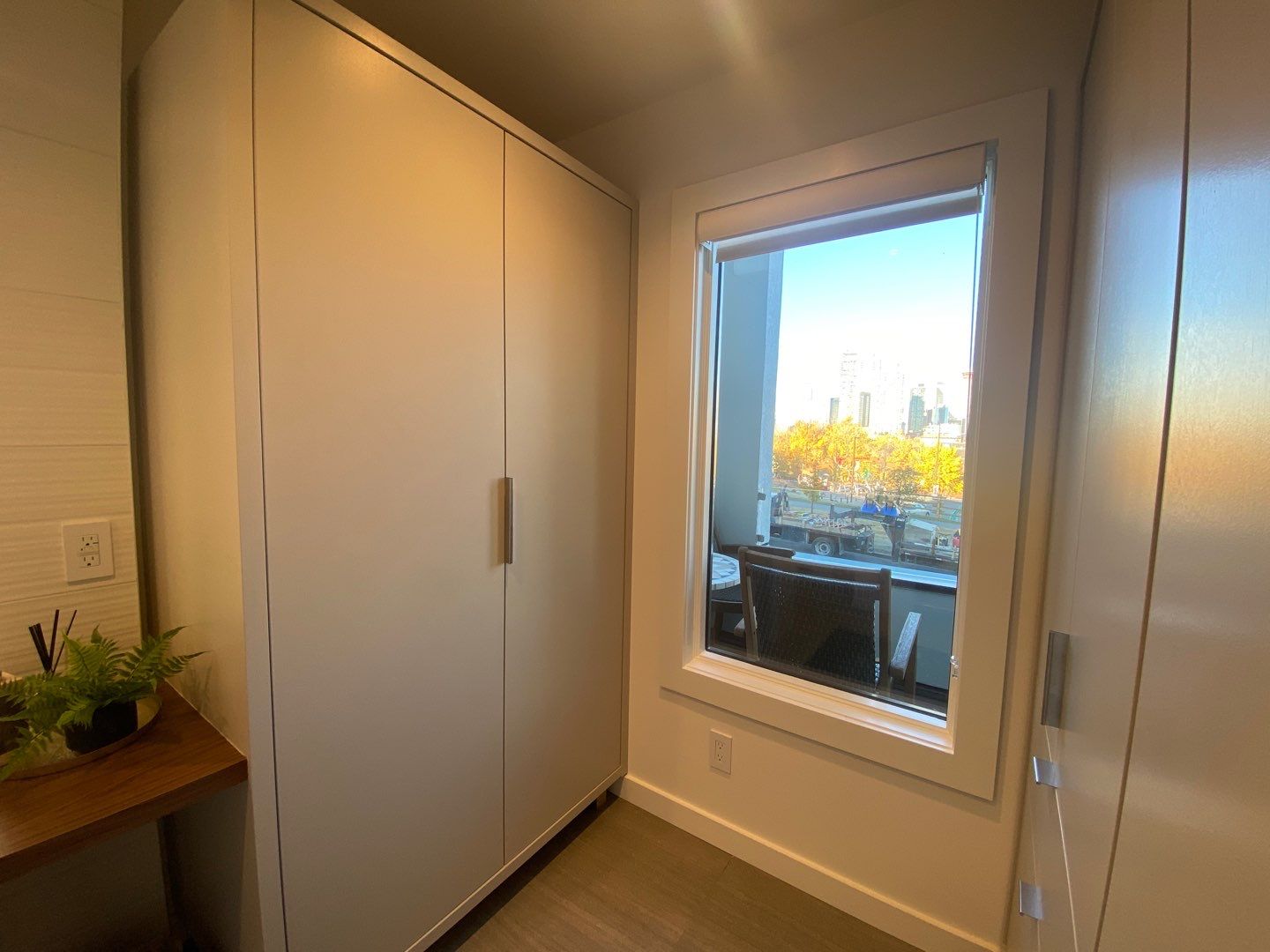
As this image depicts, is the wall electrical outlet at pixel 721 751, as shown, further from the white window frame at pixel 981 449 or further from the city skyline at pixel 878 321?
the city skyline at pixel 878 321

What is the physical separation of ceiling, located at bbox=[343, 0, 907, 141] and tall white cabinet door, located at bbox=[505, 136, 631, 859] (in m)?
0.36

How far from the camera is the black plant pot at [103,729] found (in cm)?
94

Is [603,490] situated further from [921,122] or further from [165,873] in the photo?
[165,873]

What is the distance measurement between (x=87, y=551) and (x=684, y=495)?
1.54 metres

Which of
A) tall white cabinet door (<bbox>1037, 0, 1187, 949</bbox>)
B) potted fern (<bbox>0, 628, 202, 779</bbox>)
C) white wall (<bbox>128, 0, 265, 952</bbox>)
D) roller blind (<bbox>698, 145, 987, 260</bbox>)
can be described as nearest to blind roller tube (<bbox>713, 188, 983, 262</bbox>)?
roller blind (<bbox>698, 145, 987, 260</bbox>)

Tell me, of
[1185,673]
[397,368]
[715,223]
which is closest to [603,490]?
[397,368]

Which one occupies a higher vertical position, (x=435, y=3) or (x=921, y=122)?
(x=435, y=3)

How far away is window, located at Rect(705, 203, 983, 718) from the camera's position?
4.53 feet

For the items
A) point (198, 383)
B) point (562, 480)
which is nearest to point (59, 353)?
point (198, 383)

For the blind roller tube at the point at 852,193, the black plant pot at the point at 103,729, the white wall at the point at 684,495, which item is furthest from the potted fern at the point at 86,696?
the blind roller tube at the point at 852,193

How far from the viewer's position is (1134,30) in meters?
0.67

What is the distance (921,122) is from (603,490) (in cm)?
134

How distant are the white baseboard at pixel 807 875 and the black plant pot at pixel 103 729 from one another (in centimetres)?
154

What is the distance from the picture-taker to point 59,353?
1083 mm
